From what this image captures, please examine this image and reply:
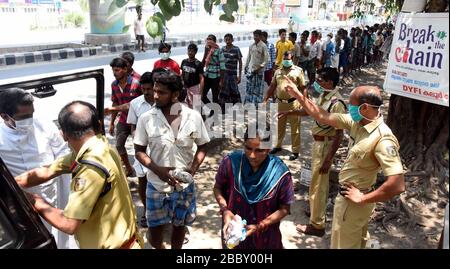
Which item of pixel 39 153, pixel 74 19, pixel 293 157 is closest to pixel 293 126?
pixel 293 157

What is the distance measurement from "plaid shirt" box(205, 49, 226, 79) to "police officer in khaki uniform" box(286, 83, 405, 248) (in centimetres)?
436

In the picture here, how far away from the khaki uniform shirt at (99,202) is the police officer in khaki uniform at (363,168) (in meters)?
1.45

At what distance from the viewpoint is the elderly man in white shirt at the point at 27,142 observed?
270 cm

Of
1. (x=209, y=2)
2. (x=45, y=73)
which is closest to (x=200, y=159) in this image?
(x=209, y=2)

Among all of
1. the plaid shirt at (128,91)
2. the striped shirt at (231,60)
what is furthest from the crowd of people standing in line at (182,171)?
the striped shirt at (231,60)

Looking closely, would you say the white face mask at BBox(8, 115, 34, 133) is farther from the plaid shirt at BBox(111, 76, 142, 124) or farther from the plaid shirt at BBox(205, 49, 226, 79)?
the plaid shirt at BBox(205, 49, 226, 79)

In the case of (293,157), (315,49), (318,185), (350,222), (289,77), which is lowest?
(293,157)

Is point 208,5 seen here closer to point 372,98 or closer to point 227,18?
point 227,18

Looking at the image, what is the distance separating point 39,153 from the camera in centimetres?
284

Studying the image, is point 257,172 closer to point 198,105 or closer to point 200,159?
point 200,159

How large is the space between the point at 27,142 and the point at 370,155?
2329 mm

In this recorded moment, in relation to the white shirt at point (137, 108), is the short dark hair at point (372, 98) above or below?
above

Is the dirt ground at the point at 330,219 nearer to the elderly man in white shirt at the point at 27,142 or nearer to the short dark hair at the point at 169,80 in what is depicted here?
the elderly man in white shirt at the point at 27,142
